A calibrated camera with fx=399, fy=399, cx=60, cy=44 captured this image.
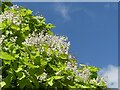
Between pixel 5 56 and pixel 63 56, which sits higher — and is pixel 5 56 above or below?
below

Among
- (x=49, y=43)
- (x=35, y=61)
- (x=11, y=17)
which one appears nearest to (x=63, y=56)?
(x=49, y=43)

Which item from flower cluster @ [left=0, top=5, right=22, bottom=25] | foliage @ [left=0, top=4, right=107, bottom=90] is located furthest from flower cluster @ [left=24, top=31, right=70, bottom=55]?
flower cluster @ [left=0, top=5, right=22, bottom=25]

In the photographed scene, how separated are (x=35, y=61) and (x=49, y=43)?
0.50 m

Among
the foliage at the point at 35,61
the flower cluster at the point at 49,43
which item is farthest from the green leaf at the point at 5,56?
the flower cluster at the point at 49,43

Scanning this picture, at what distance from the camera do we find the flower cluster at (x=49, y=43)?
244 inches

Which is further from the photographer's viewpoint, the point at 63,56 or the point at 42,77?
the point at 63,56

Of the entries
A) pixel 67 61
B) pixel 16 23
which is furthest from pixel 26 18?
pixel 67 61

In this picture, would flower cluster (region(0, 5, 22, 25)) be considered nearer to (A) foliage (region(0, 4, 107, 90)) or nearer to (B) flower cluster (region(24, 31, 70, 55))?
(A) foliage (region(0, 4, 107, 90))

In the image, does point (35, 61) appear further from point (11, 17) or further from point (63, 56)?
point (11, 17)

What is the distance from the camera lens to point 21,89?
19.7 ft

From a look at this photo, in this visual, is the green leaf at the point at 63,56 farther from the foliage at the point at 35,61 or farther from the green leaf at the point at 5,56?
the green leaf at the point at 5,56

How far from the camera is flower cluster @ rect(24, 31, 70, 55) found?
6.19 m

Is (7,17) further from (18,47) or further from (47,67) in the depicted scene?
(47,67)

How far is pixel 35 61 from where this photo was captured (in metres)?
5.96
